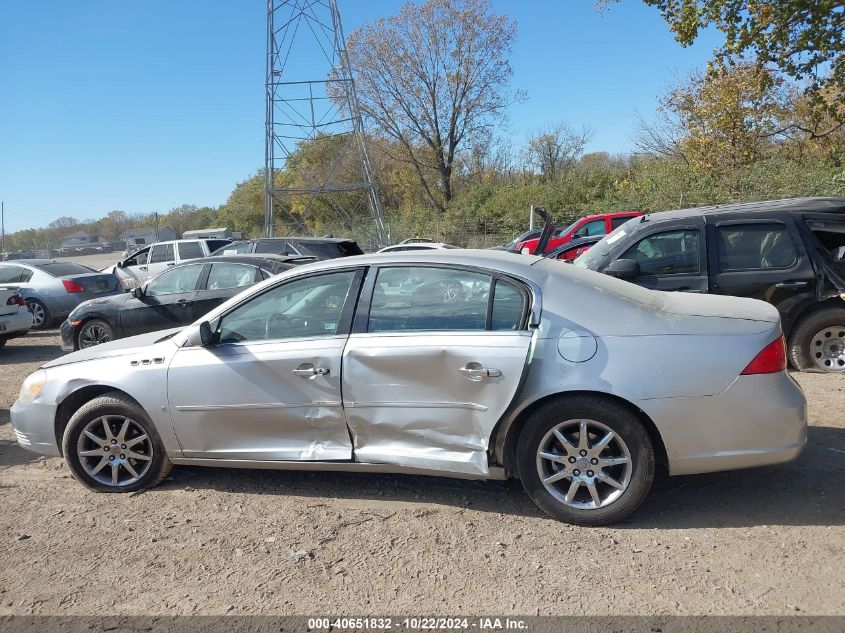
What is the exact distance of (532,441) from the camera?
378 centimetres

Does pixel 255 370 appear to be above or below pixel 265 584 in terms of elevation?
above

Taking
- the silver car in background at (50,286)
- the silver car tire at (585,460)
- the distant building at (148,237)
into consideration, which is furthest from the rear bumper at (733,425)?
the distant building at (148,237)

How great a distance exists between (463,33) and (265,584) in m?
36.0

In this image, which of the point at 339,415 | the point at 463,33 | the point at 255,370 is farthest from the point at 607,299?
the point at 463,33

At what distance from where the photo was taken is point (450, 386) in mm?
3887

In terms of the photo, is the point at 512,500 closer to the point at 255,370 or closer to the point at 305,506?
the point at 305,506

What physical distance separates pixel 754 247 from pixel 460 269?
4.36 m

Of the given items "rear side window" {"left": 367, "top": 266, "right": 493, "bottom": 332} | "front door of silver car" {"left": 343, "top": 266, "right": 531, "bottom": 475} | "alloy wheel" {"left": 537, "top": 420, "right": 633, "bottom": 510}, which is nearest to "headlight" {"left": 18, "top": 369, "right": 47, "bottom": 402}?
"front door of silver car" {"left": 343, "top": 266, "right": 531, "bottom": 475}

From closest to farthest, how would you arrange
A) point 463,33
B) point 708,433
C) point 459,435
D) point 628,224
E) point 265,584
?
point 265,584 → point 708,433 → point 459,435 → point 628,224 → point 463,33

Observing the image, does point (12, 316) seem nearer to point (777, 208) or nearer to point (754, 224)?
point (754, 224)

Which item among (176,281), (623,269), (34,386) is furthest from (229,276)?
(623,269)

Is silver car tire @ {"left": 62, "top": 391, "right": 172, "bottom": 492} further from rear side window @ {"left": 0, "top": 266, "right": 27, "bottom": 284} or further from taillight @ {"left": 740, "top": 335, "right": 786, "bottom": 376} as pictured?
rear side window @ {"left": 0, "top": 266, "right": 27, "bottom": 284}

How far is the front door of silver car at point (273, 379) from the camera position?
163 inches

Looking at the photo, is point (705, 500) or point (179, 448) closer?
point (705, 500)
